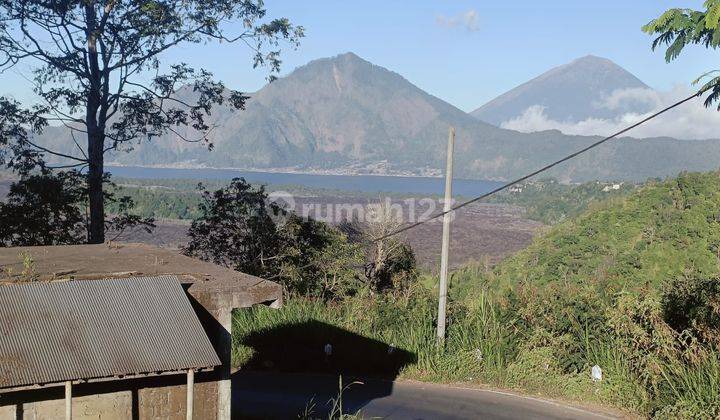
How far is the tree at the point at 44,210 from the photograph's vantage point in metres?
21.8

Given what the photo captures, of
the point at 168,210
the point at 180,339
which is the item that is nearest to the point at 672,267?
the point at 180,339

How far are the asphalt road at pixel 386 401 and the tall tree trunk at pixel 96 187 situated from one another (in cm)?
984

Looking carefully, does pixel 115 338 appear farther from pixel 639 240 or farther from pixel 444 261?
pixel 639 240

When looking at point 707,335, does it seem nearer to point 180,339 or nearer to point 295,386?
point 295,386

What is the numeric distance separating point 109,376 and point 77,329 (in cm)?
64

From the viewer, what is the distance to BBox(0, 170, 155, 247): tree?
2180 centimetres

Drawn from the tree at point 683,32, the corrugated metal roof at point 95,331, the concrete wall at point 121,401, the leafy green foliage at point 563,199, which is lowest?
the leafy green foliage at point 563,199

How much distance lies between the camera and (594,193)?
14300cm

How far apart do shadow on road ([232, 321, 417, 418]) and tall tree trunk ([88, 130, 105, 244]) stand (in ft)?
28.3

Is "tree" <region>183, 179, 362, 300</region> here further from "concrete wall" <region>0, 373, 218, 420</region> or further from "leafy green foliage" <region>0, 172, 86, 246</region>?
"concrete wall" <region>0, 373, 218, 420</region>

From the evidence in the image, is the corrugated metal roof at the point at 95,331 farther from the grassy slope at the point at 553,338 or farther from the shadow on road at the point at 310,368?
the grassy slope at the point at 553,338

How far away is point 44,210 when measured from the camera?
22.4 meters

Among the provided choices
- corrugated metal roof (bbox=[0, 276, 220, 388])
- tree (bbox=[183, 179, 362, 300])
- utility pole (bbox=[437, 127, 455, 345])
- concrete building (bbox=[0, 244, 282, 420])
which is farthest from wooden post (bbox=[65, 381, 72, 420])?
tree (bbox=[183, 179, 362, 300])

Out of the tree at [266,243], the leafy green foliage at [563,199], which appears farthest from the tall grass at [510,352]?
the leafy green foliage at [563,199]
